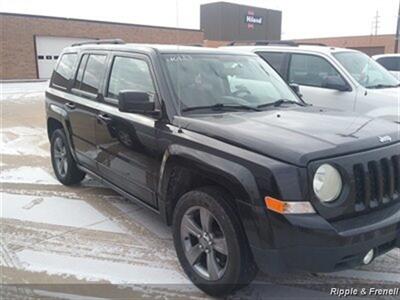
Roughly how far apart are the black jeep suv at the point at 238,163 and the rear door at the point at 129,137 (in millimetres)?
13

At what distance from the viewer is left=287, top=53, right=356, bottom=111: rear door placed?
7281 mm

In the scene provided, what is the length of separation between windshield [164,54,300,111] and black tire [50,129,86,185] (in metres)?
2.36

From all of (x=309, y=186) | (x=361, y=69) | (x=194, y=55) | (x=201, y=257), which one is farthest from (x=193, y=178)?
(x=361, y=69)

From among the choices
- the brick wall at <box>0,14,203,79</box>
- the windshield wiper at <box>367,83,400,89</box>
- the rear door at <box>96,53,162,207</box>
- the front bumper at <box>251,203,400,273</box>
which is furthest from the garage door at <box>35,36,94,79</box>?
the front bumper at <box>251,203,400,273</box>

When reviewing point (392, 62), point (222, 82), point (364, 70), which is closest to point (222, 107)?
point (222, 82)

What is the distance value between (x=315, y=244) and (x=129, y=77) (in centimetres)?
250

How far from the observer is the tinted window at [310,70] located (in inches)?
299

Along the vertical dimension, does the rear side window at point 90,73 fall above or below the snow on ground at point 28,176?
above

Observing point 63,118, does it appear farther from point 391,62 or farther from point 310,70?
point 391,62

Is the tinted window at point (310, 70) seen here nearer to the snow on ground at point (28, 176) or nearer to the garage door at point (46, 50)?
the snow on ground at point (28, 176)

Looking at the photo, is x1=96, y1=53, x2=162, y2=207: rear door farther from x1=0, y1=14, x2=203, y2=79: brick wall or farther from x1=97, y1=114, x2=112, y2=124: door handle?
x1=0, y1=14, x2=203, y2=79: brick wall

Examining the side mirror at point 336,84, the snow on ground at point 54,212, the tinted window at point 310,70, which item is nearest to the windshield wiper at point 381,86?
the side mirror at point 336,84

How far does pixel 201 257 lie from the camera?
3.47 m

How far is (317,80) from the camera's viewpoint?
25.4ft
